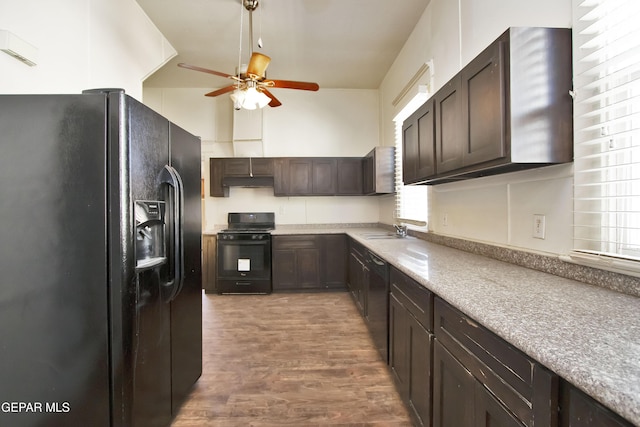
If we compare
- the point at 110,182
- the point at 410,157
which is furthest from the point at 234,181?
→ the point at 110,182

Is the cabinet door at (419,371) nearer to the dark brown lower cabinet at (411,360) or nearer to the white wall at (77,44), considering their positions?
the dark brown lower cabinet at (411,360)

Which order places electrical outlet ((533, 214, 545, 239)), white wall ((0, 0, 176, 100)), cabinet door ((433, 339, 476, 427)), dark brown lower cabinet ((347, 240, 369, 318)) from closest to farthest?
cabinet door ((433, 339, 476, 427)), electrical outlet ((533, 214, 545, 239)), white wall ((0, 0, 176, 100)), dark brown lower cabinet ((347, 240, 369, 318))

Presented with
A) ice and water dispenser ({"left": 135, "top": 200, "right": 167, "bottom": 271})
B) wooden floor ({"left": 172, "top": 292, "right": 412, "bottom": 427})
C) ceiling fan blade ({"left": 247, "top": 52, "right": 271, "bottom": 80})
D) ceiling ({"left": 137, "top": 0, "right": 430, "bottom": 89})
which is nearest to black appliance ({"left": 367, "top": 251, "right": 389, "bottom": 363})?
wooden floor ({"left": 172, "top": 292, "right": 412, "bottom": 427})

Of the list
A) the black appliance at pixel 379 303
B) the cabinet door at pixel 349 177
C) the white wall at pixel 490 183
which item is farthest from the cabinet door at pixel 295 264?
the white wall at pixel 490 183

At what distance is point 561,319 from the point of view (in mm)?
846


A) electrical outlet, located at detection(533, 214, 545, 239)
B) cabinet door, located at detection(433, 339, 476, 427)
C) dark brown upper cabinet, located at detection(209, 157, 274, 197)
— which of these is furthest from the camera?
dark brown upper cabinet, located at detection(209, 157, 274, 197)

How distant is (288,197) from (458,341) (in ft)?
13.0

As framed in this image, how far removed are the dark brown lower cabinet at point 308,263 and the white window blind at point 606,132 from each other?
315 cm

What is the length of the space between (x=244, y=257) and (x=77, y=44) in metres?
2.93

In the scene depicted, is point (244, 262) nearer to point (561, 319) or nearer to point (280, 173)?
point (280, 173)

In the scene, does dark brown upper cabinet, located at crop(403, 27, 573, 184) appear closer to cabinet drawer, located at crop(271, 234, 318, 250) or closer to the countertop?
the countertop

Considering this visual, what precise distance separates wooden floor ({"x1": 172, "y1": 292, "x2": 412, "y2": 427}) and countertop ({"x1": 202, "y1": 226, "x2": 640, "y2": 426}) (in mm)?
986

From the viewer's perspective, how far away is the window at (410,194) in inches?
115

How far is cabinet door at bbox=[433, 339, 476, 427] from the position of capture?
1.02 meters
